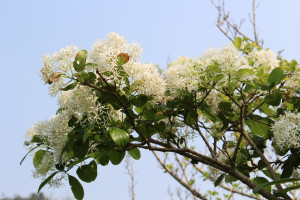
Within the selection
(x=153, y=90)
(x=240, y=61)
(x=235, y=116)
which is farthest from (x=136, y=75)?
(x=235, y=116)

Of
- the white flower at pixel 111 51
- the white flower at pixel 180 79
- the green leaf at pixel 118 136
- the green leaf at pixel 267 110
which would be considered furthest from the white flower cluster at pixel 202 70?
the green leaf at pixel 267 110

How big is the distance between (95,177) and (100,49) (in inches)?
29.6

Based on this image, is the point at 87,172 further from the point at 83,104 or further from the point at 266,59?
the point at 266,59

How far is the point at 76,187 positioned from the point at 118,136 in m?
0.52

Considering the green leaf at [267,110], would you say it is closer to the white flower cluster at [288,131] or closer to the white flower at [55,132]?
the white flower cluster at [288,131]

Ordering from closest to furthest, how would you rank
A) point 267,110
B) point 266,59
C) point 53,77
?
1. point 53,77
2. point 266,59
3. point 267,110

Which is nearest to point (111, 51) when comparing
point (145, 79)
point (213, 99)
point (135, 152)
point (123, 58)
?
point (123, 58)

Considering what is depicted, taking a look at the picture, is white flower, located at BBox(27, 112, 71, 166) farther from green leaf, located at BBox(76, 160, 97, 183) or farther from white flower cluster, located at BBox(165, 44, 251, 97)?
white flower cluster, located at BBox(165, 44, 251, 97)

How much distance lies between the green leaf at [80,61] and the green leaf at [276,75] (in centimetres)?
96

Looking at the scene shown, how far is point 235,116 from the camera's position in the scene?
2377 millimetres

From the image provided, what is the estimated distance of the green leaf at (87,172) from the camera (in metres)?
2.10

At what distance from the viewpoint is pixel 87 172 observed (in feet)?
6.91

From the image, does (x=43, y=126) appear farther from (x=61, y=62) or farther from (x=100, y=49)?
(x=100, y=49)

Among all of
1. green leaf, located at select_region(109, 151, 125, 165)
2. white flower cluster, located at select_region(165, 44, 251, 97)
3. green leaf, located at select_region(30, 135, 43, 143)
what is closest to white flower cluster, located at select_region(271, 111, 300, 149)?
white flower cluster, located at select_region(165, 44, 251, 97)
